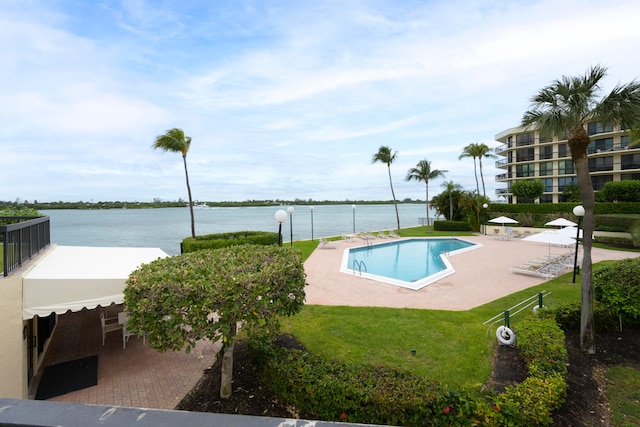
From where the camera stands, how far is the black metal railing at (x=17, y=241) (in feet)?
20.3

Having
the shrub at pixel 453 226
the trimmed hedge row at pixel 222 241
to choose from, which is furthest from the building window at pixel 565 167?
the trimmed hedge row at pixel 222 241

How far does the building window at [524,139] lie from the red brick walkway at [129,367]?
59.1m

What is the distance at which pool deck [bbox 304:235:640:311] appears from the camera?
40.2ft

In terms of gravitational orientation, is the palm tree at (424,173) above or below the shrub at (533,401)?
above

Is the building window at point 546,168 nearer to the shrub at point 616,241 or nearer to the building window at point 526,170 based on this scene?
the building window at point 526,170

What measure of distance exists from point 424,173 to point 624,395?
38.1 m

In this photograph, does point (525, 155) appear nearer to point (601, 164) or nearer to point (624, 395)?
point (601, 164)

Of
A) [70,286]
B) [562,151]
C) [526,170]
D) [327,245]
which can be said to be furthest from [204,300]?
[526,170]

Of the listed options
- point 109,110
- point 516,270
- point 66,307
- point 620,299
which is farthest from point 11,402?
point 109,110

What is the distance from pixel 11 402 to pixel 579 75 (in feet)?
33.2

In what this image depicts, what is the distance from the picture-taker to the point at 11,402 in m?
1.13

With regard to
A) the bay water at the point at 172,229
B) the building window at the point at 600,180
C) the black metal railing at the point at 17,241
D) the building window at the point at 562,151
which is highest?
the building window at the point at 562,151

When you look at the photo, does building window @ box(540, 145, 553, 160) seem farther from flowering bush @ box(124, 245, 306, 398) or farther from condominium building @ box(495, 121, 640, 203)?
flowering bush @ box(124, 245, 306, 398)

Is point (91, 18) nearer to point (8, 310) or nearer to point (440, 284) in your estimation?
point (8, 310)
